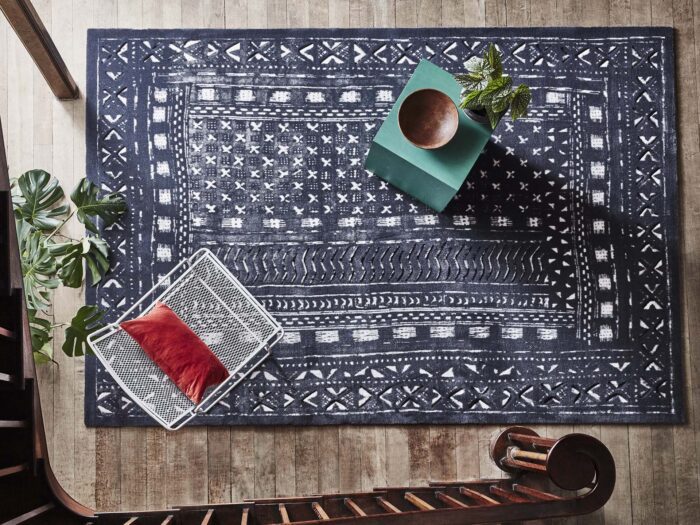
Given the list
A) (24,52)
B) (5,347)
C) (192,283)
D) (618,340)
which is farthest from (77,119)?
(618,340)

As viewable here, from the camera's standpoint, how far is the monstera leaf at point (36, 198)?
93.4 inches

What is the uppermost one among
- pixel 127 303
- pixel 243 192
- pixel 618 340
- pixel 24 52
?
pixel 24 52

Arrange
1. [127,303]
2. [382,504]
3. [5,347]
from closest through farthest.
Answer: [5,347] < [382,504] < [127,303]

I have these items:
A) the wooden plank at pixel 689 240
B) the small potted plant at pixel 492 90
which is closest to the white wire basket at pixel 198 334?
the small potted plant at pixel 492 90

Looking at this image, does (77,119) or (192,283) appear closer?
(192,283)

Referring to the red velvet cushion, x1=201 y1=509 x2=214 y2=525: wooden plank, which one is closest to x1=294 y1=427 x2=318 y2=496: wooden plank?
x1=201 y1=509 x2=214 y2=525: wooden plank

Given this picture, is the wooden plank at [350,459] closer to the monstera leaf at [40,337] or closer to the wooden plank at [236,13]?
the monstera leaf at [40,337]

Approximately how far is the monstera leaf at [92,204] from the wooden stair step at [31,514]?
3.35 feet

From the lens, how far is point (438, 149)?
233 centimetres

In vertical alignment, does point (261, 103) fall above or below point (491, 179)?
above

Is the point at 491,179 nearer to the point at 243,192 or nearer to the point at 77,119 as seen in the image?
the point at 243,192

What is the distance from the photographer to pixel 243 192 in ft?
8.63

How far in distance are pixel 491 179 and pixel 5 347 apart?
189 cm

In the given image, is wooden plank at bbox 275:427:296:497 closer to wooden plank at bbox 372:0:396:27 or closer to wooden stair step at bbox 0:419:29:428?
wooden stair step at bbox 0:419:29:428
